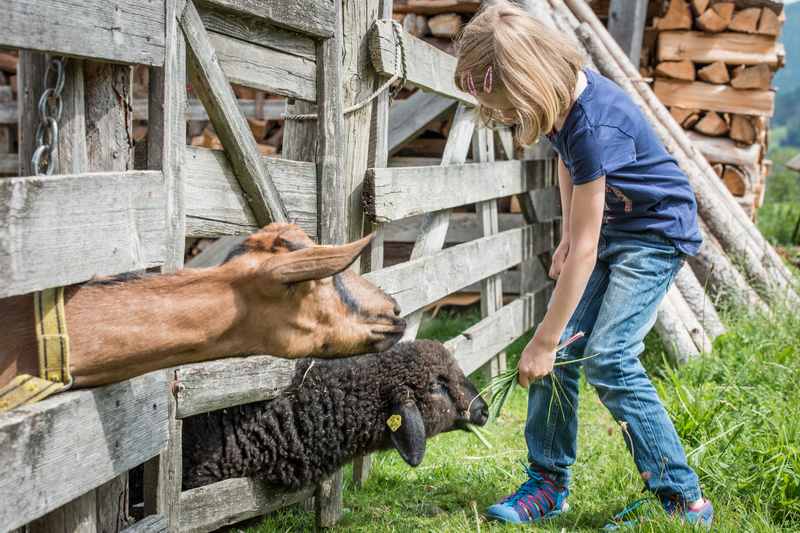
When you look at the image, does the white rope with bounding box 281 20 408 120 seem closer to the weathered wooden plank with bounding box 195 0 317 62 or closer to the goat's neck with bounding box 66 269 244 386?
the weathered wooden plank with bounding box 195 0 317 62

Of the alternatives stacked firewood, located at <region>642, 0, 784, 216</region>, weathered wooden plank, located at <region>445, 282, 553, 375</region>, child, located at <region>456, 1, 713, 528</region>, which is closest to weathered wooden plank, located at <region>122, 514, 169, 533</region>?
child, located at <region>456, 1, 713, 528</region>

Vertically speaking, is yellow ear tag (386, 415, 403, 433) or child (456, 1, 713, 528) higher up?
child (456, 1, 713, 528)

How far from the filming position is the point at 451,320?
8156mm

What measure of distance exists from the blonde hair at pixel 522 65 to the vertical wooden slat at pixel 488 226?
7.62 ft

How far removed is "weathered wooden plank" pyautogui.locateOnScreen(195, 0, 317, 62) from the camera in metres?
2.89

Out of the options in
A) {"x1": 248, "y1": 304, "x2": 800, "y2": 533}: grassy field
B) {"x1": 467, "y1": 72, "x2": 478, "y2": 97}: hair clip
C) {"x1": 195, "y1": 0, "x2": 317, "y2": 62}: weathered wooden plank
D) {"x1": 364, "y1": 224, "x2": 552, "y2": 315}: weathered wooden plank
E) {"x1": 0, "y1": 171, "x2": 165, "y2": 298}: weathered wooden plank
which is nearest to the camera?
{"x1": 0, "y1": 171, "x2": 165, "y2": 298}: weathered wooden plank

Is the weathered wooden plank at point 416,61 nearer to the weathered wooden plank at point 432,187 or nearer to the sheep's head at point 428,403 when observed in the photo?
the weathered wooden plank at point 432,187

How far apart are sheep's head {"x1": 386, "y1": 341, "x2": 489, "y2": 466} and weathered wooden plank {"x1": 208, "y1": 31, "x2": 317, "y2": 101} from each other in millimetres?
1458

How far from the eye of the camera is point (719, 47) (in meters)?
8.42

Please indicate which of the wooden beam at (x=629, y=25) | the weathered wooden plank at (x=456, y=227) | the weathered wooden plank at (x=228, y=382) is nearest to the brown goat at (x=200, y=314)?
the weathered wooden plank at (x=228, y=382)

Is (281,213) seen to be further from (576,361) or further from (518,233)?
(518,233)

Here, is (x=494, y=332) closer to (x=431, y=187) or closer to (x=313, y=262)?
(x=431, y=187)

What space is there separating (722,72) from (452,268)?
5012 millimetres

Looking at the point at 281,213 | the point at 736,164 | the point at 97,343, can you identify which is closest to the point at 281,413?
the point at 281,213
